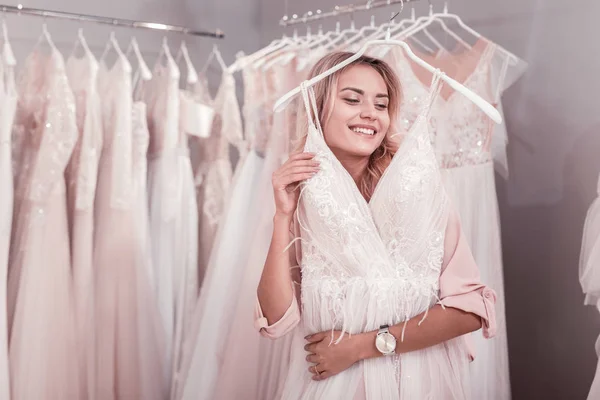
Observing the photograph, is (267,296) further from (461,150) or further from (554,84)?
(554,84)

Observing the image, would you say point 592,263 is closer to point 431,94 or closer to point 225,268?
point 431,94

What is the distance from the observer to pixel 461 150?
78.3 inches

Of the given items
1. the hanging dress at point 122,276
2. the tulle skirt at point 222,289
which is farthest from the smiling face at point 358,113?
the hanging dress at point 122,276

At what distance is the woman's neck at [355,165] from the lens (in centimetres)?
159

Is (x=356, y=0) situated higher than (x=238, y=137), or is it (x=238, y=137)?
(x=356, y=0)

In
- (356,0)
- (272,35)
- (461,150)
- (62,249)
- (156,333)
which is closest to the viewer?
(461,150)

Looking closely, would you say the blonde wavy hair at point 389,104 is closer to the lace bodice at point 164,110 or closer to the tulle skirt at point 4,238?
the lace bodice at point 164,110

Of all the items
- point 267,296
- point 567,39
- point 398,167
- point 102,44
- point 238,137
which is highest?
point 102,44

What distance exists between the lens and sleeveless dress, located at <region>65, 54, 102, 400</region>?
2160 millimetres

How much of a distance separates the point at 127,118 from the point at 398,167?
45.6 inches

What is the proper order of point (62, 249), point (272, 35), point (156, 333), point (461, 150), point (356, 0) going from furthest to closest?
1. point (272, 35)
2. point (356, 0)
3. point (156, 333)
4. point (62, 249)
5. point (461, 150)

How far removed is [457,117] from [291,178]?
73 cm

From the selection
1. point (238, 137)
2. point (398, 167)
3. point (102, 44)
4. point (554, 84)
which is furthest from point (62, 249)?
point (554, 84)

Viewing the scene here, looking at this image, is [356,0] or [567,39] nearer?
[567,39]
